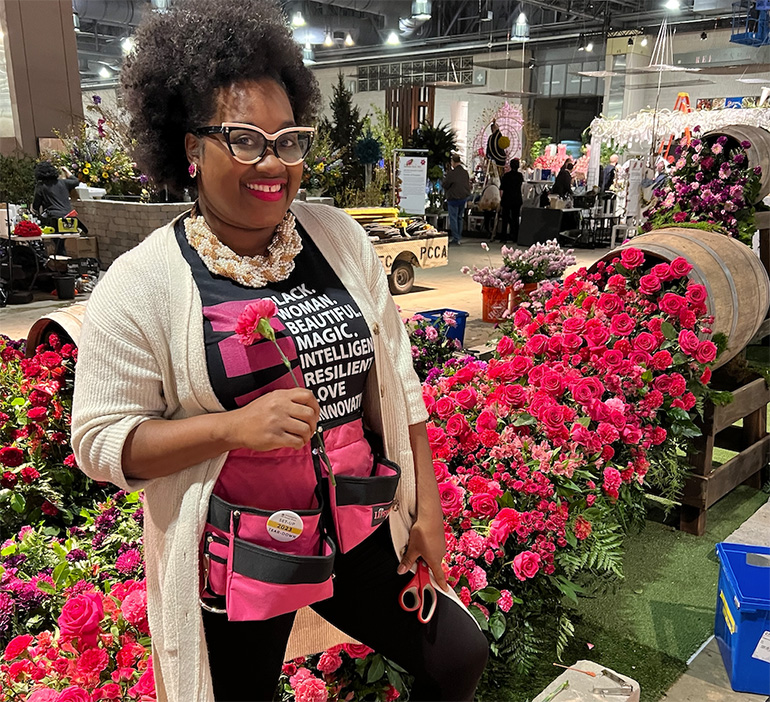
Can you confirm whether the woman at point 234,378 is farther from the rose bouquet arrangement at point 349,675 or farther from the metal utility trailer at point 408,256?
the metal utility trailer at point 408,256

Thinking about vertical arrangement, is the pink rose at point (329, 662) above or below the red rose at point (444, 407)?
below

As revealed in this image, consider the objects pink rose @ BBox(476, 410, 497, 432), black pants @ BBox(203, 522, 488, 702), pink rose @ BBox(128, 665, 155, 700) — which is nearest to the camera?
black pants @ BBox(203, 522, 488, 702)

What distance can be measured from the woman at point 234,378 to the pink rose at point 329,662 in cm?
39

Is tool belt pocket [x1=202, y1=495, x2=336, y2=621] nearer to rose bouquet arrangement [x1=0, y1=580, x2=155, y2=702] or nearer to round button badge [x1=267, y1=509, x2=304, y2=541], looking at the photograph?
round button badge [x1=267, y1=509, x2=304, y2=541]

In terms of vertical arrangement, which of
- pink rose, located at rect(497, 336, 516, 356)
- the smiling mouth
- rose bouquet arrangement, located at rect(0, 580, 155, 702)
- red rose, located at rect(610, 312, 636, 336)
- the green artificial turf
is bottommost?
the green artificial turf

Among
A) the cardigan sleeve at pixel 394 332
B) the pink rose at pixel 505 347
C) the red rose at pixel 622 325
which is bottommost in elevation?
the pink rose at pixel 505 347

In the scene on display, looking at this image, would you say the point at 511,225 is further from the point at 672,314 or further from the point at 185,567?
the point at 185,567

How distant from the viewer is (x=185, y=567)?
1.08m

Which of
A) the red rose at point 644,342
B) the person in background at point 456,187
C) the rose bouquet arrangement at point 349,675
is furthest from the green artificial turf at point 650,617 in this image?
the person in background at point 456,187

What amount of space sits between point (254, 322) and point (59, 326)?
2.08m

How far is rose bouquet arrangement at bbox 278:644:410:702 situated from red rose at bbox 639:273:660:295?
72.4 inches

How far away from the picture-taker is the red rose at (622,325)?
8.70 ft

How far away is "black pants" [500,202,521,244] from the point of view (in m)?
12.7

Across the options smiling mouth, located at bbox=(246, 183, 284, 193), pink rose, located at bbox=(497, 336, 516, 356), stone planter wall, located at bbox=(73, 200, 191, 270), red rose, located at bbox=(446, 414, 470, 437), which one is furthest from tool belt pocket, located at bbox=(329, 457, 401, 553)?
stone planter wall, located at bbox=(73, 200, 191, 270)
